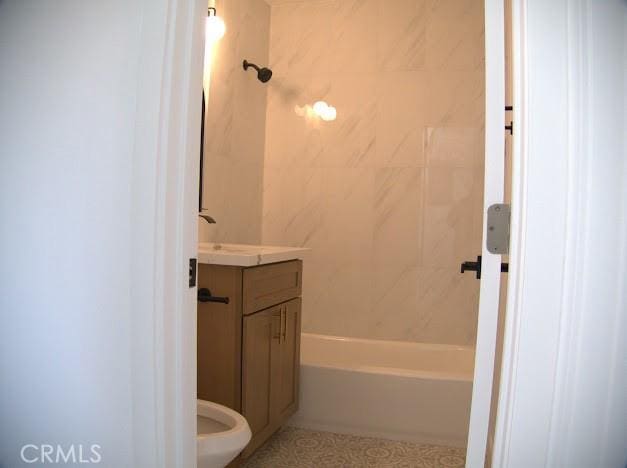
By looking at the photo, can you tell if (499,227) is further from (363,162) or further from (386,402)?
(363,162)

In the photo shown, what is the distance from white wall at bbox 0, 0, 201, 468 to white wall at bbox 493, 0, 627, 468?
0.64 metres

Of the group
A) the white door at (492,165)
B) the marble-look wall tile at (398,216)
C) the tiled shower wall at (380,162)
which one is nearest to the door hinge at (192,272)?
the white door at (492,165)

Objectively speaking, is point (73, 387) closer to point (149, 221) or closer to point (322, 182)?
point (149, 221)

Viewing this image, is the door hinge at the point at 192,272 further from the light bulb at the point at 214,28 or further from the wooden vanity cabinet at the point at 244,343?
the light bulb at the point at 214,28

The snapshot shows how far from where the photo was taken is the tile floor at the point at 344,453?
1.94m

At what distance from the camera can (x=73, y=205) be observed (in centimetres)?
90

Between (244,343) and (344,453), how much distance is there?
803 millimetres

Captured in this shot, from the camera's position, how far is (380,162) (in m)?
2.86

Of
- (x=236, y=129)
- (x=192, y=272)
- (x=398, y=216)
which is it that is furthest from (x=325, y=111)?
(x=192, y=272)

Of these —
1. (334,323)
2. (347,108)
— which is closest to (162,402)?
(334,323)

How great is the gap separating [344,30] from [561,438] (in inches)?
109

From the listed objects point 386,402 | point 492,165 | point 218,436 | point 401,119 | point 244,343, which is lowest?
point 386,402

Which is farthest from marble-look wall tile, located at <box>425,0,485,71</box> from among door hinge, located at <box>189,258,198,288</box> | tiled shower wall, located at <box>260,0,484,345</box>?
door hinge, located at <box>189,258,198,288</box>

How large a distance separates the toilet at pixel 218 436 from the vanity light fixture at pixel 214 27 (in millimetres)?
1810
